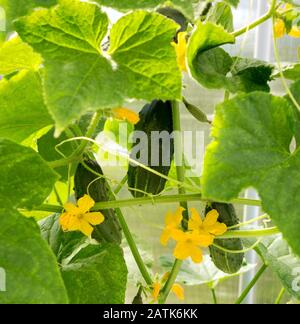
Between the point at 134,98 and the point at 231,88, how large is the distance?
0.44 ft

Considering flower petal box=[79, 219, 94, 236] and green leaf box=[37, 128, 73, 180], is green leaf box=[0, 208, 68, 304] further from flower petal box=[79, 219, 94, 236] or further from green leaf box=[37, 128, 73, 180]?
green leaf box=[37, 128, 73, 180]

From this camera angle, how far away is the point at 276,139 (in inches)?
20.2

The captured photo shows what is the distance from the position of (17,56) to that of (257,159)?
0.83ft

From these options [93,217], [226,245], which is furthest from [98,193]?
[226,245]

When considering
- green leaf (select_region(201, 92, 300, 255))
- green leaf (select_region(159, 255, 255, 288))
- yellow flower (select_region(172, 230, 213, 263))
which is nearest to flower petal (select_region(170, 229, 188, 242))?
yellow flower (select_region(172, 230, 213, 263))

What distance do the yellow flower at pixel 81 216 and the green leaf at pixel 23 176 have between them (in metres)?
0.06

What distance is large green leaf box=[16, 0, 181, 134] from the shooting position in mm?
471

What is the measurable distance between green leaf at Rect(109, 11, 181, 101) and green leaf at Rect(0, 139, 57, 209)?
0.38 ft

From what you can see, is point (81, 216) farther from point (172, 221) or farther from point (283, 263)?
point (283, 263)

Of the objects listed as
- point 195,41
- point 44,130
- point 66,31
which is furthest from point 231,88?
point 44,130

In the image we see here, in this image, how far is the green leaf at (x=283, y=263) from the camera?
711mm

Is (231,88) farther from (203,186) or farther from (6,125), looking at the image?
(6,125)

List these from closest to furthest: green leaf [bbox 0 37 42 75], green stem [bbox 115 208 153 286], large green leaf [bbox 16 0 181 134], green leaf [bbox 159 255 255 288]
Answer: large green leaf [bbox 16 0 181 134] < green leaf [bbox 0 37 42 75] < green stem [bbox 115 208 153 286] < green leaf [bbox 159 255 255 288]

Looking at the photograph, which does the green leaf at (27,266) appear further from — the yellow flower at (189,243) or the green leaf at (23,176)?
the yellow flower at (189,243)
